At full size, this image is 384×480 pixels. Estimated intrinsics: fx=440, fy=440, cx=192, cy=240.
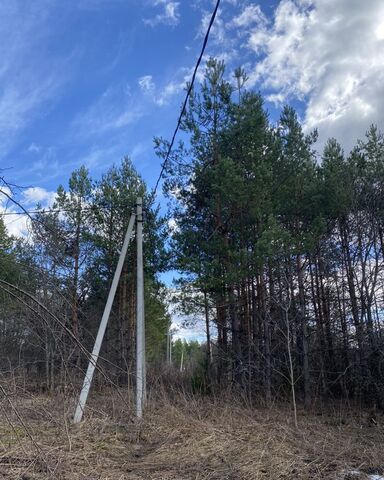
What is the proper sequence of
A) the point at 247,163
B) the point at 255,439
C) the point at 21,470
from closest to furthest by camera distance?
1. the point at 21,470
2. the point at 255,439
3. the point at 247,163

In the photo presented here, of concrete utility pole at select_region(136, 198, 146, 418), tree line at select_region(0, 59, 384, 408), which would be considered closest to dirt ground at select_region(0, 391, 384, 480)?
concrete utility pole at select_region(136, 198, 146, 418)

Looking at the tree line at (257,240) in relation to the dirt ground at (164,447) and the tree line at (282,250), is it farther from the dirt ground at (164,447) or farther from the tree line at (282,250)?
the dirt ground at (164,447)

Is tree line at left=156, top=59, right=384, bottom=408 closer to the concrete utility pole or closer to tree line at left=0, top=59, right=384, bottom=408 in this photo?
tree line at left=0, top=59, right=384, bottom=408

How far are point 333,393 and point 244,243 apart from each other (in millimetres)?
6885

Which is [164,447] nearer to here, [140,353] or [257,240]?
[140,353]

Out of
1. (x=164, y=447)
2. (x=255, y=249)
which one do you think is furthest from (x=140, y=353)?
(x=255, y=249)

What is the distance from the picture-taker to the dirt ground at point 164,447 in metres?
4.98

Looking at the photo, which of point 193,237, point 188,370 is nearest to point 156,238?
point 193,237

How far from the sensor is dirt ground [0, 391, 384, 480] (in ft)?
16.4

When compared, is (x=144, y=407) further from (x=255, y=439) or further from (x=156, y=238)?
(x=156, y=238)

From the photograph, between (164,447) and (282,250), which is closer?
(164,447)

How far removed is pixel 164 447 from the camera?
6480 mm

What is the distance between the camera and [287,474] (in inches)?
205

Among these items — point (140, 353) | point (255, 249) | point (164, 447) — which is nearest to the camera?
point (164, 447)
